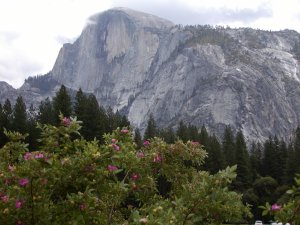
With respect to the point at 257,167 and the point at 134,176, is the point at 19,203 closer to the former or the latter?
the point at 134,176

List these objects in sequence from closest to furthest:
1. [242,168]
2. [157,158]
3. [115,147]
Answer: [115,147] → [157,158] → [242,168]

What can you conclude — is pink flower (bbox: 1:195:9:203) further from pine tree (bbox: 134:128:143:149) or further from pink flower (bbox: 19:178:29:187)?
pine tree (bbox: 134:128:143:149)

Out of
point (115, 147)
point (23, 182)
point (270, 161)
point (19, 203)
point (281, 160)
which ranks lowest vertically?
point (270, 161)

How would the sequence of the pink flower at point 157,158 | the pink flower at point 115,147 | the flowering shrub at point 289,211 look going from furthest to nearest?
1. the pink flower at point 157,158
2. the pink flower at point 115,147
3. the flowering shrub at point 289,211

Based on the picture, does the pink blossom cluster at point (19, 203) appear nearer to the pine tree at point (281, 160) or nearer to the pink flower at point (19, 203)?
the pink flower at point (19, 203)

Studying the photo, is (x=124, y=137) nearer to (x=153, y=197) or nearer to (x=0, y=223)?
(x=153, y=197)

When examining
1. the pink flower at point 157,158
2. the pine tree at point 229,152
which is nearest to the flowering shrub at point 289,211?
the pink flower at point 157,158

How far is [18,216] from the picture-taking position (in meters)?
4.87

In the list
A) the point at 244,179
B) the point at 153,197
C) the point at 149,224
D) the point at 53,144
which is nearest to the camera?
the point at 149,224

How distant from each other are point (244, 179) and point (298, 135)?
618 inches

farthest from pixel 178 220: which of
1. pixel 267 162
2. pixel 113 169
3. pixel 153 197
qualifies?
pixel 267 162

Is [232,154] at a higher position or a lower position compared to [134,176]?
lower

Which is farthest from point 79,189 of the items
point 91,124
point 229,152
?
point 229,152

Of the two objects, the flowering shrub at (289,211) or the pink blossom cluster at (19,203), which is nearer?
the flowering shrub at (289,211)
